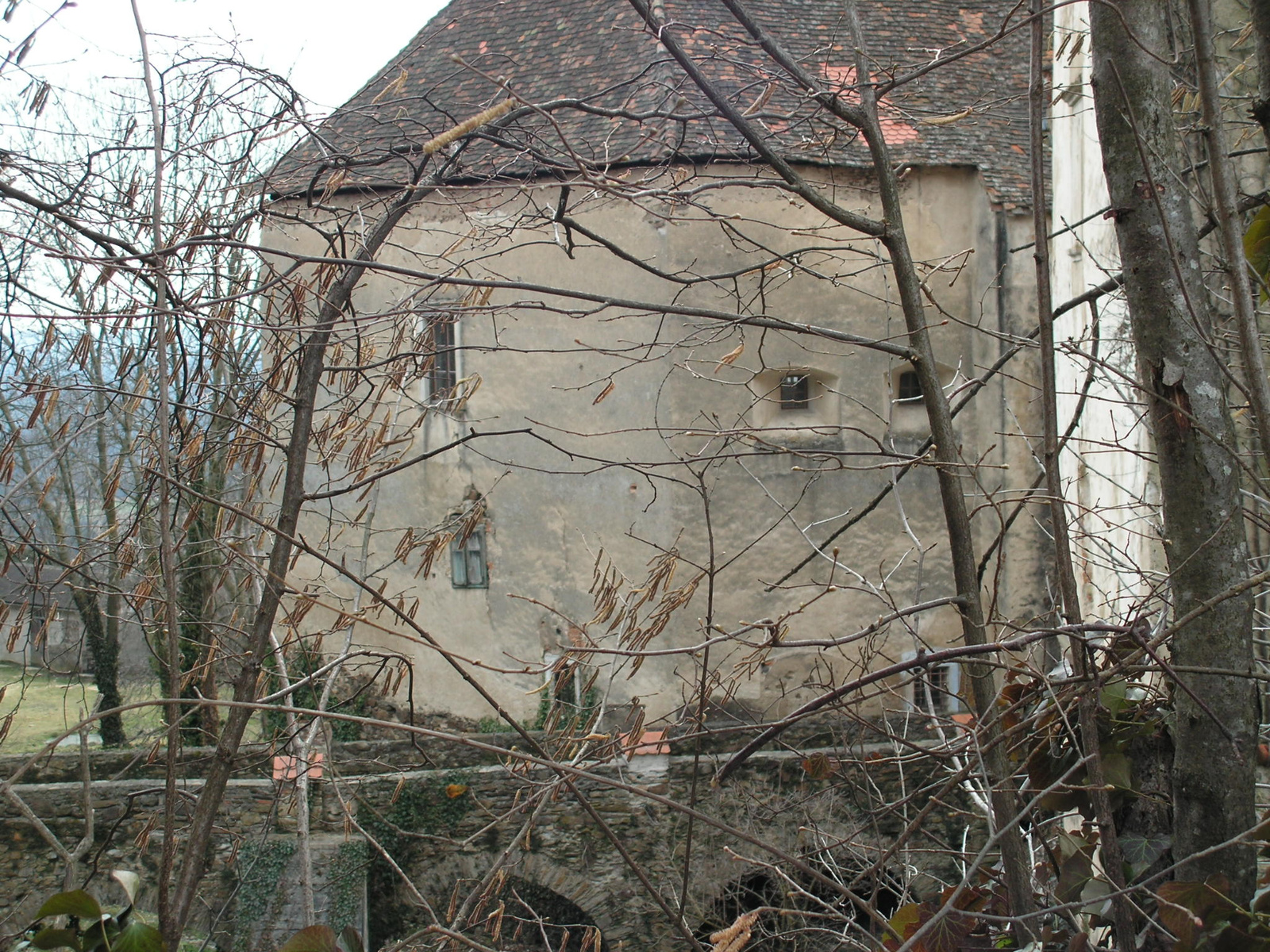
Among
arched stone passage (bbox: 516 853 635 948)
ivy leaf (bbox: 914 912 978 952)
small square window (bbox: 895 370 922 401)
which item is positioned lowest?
arched stone passage (bbox: 516 853 635 948)

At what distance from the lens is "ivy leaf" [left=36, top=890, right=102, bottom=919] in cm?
254

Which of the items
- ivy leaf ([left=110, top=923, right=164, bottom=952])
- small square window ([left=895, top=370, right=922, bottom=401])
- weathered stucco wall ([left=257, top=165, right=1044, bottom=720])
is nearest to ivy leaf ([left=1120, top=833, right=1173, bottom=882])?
ivy leaf ([left=110, top=923, right=164, bottom=952])

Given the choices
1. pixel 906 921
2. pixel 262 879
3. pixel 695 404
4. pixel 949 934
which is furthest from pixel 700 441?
pixel 949 934

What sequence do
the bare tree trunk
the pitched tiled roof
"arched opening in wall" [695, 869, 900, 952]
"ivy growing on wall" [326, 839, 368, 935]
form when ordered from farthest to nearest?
the pitched tiled roof → "ivy growing on wall" [326, 839, 368, 935] → "arched opening in wall" [695, 869, 900, 952] → the bare tree trunk

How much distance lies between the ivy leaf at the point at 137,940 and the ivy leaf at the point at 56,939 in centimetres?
10

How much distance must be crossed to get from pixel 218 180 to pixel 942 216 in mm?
8503

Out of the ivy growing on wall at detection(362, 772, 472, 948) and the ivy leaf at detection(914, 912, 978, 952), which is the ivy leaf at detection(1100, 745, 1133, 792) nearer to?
the ivy leaf at detection(914, 912, 978, 952)

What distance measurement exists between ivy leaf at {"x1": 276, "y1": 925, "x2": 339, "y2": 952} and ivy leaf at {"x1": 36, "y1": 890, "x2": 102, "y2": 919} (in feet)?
2.07

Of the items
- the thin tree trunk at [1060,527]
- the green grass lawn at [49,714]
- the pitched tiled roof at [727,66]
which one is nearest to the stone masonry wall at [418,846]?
the green grass lawn at [49,714]

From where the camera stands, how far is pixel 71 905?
8.36 ft

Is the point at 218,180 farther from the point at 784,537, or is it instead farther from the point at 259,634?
the point at 784,537

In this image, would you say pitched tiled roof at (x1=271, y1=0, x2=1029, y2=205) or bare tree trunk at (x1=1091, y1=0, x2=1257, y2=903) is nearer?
bare tree trunk at (x1=1091, y1=0, x2=1257, y2=903)

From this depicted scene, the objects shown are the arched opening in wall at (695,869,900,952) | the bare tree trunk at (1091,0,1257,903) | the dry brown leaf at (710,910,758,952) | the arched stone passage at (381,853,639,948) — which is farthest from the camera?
the arched stone passage at (381,853,639,948)

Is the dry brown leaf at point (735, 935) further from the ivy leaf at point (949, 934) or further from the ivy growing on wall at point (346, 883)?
the ivy growing on wall at point (346, 883)
